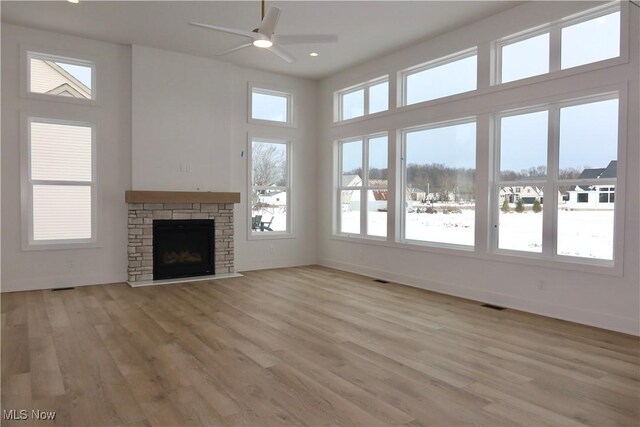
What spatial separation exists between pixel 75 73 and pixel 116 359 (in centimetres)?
465

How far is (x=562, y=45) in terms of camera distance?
455cm

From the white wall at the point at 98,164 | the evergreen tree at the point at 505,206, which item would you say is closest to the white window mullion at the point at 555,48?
the evergreen tree at the point at 505,206

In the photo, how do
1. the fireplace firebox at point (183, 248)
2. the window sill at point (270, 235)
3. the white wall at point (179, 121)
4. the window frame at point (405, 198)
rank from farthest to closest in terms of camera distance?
the window sill at point (270, 235) → the fireplace firebox at point (183, 248) → the white wall at point (179, 121) → the window frame at point (405, 198)

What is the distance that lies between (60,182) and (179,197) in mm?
1600

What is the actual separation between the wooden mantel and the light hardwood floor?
156cm

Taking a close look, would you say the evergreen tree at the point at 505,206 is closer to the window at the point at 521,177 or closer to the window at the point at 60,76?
the window at the point at 521,177

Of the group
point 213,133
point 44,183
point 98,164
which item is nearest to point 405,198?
point 213,133

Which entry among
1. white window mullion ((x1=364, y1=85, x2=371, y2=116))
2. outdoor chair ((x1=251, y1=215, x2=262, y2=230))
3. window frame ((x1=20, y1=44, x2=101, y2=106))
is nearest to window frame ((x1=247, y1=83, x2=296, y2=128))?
white window mullion ((x1=364, y1=85, x2=371, y2=116))

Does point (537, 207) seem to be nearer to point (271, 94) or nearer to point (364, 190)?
point (364, 190)

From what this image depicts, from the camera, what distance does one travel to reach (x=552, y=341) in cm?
374

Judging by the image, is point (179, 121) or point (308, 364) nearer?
point (308, 364)

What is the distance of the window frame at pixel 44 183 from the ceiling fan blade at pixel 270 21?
3624mm

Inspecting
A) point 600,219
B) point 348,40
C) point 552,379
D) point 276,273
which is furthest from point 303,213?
point 552,379

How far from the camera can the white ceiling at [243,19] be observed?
4.82 metres
